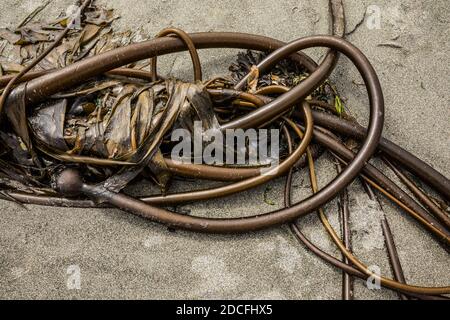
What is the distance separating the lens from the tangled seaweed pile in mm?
1816

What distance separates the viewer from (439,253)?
6.04ft

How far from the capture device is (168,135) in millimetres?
1883

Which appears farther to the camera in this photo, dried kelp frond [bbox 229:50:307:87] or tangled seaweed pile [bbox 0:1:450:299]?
dried kelp frond [bbox 229:50:307:87]

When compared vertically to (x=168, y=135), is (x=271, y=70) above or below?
above

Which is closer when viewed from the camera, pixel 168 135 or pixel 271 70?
pixel 168 135

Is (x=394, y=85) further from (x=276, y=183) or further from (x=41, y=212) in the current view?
(x=41, y=212)

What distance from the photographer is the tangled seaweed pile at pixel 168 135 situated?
1.82 metres

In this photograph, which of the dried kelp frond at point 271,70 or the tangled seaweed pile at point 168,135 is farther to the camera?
the dried kelp frond at point 271,70

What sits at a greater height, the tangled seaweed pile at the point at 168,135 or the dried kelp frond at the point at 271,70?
the dried kelp frond at the point at 271,70

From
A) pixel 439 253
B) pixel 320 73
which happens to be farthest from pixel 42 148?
pixel 439 253

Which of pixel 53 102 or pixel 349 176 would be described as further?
pixel 53 102

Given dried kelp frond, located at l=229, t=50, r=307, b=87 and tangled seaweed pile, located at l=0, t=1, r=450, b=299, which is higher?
dried kelp frond, located at l=229, t=50, r=307, b=87
